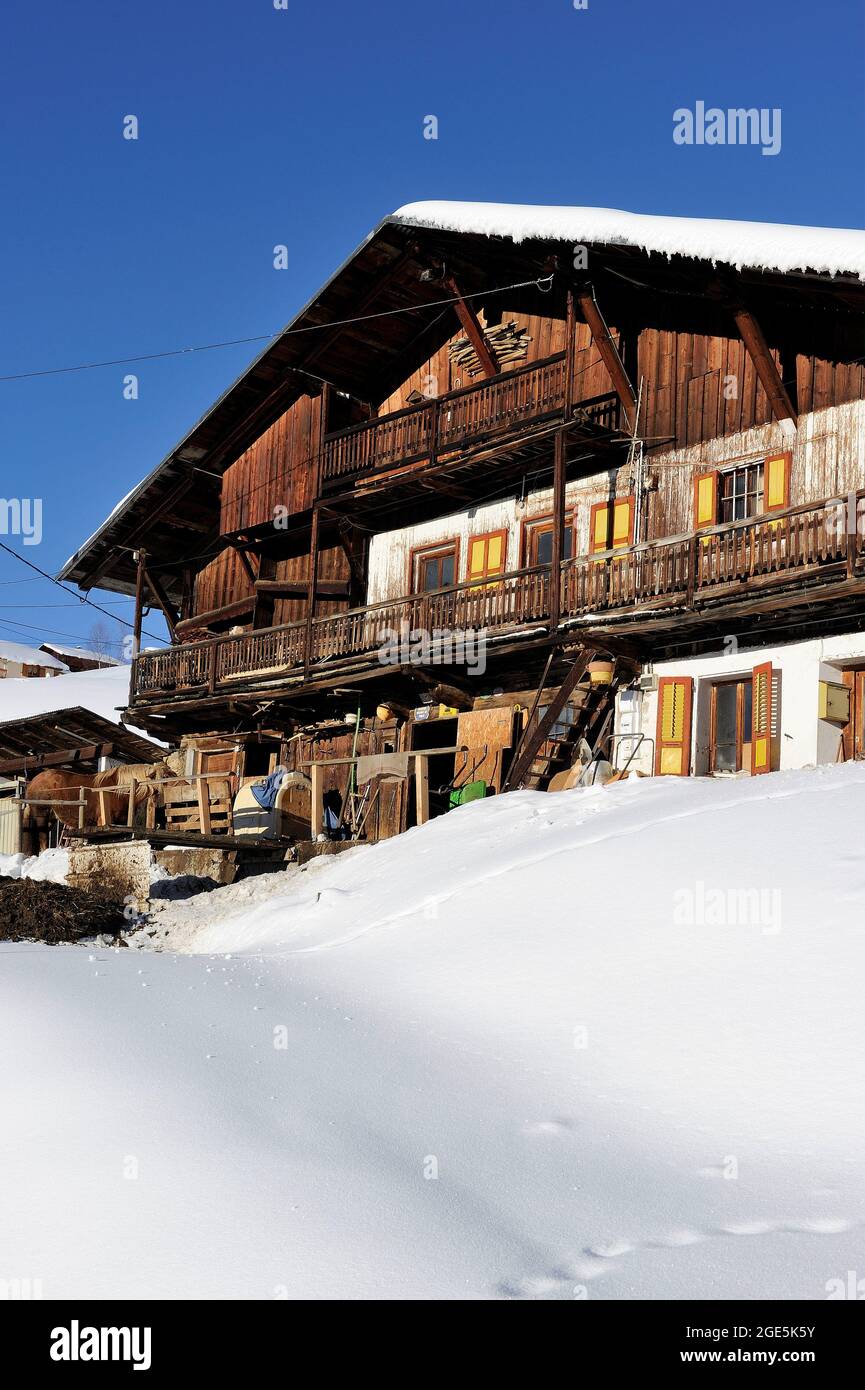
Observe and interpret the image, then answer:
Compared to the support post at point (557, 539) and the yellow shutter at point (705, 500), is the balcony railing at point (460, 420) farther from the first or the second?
the yellow shutter at point (705, 500)

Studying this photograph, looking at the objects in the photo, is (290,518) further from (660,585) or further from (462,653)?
(660,585)

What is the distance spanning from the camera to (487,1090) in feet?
23.2

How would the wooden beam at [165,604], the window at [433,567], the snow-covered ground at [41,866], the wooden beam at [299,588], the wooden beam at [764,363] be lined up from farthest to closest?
the wooden beam at [165,604] → the wooden beam at [299,588] → the window at [433,567] → the snow-covered ground at [41,866] → the wooden beam at [764,363]

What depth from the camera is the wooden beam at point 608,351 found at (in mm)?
20391

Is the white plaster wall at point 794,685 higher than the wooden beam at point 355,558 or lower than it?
lower

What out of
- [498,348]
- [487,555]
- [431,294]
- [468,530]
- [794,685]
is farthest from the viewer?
[431,294]

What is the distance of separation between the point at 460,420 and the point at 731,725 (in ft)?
26.0

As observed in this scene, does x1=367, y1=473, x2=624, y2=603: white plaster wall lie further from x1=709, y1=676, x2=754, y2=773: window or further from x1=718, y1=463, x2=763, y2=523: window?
x1=709, y1=676, x2=754, y2=773: window

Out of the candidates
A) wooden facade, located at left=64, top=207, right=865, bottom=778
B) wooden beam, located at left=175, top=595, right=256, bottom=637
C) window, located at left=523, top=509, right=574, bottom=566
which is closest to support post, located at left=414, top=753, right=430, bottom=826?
wooden facade, located at left=64, top=207, right=865, bottom=778

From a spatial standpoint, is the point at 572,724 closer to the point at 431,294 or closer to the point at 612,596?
the point at 612,596

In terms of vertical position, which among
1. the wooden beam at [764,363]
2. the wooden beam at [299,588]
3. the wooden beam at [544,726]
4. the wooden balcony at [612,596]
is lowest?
the wooden beam at [544,726]

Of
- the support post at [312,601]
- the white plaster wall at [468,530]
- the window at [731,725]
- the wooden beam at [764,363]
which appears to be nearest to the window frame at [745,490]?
the wooden beam at [764,363]

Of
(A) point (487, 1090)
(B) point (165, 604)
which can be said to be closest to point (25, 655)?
(B) point (165, 604)

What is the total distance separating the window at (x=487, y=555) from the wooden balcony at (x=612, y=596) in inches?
15.1
